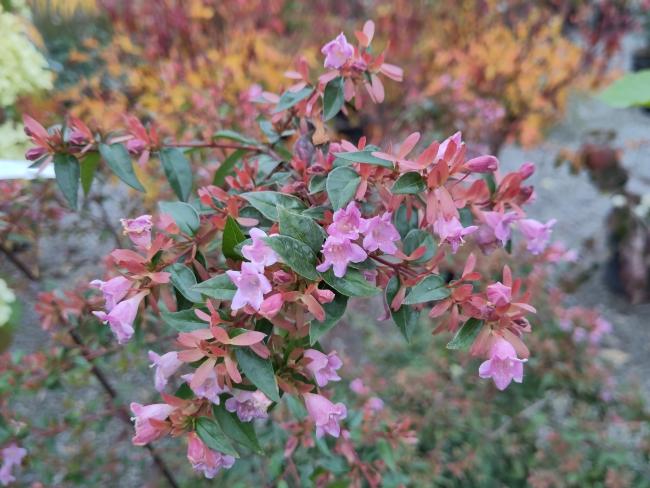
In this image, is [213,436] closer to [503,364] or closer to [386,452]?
[503,364]

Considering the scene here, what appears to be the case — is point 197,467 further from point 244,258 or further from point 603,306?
point 603,306

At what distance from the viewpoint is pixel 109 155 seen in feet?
2.59

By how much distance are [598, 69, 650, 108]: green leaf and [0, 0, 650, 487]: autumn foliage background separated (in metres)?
0.43

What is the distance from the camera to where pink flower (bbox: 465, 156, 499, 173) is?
61cm

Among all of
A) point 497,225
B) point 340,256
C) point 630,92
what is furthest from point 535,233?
point 630,92

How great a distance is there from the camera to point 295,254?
0.56m

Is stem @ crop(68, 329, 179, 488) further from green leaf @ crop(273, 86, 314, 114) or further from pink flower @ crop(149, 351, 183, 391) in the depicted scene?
green leaf @ crop(273, 86, 314, 114)

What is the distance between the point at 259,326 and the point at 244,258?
0.24 ft

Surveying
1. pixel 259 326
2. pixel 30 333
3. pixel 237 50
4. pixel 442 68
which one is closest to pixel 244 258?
pixel 259 326

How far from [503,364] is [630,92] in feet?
3.74

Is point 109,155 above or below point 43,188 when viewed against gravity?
above

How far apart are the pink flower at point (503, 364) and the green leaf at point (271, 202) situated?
0.26 meters

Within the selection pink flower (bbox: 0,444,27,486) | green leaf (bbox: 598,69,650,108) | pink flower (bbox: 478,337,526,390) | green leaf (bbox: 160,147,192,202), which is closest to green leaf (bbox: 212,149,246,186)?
green leaf (bbox: 160,147,192,202)

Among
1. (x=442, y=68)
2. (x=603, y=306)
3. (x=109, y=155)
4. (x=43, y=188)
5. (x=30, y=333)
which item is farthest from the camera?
(x=442, y=68)
